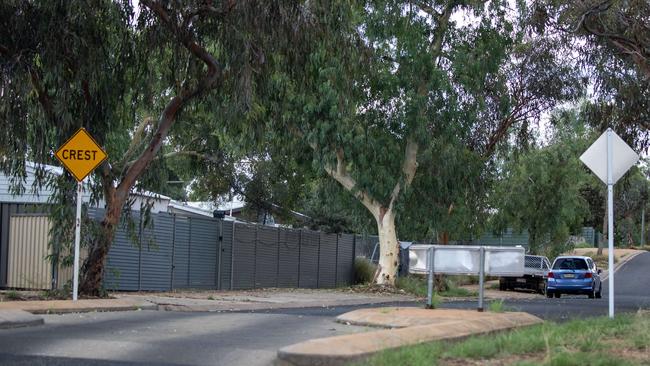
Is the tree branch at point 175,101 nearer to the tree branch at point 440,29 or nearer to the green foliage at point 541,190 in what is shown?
the tree branch at point 440,29

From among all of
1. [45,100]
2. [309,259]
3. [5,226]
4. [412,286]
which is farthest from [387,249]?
[45,100]

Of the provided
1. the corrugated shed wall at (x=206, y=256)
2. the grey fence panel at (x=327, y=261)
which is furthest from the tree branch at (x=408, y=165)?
the grey fence panel at (x=327, y=261)

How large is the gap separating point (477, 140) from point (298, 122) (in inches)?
304

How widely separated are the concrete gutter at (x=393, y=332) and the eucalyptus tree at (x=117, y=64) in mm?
5442

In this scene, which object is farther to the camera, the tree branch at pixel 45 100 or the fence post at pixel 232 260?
the fence post at pixel 232 260

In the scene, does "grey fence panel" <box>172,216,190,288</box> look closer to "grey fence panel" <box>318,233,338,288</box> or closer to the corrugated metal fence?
the corrugated metal fence

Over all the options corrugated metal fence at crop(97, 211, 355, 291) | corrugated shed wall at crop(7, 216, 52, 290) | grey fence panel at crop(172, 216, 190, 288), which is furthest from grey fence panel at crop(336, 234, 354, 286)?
corrugated shed wall at crop(7, 216, 52, 290)

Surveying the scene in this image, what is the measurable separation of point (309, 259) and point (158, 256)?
30.9 feet

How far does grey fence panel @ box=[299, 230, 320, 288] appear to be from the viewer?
29891mm

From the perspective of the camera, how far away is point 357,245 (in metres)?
34.6

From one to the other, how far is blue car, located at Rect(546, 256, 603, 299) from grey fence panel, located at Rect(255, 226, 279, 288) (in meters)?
10.7

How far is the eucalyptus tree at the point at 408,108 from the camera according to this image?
997 inches

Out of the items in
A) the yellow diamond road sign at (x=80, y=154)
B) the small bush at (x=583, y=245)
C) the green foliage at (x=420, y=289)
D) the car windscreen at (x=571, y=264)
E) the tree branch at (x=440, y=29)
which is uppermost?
the tree branch at (x=440, y=29)

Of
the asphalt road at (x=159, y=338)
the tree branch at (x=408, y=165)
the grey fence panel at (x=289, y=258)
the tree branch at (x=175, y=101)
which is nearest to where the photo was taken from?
the asphalt road at (x=159, y=338)
